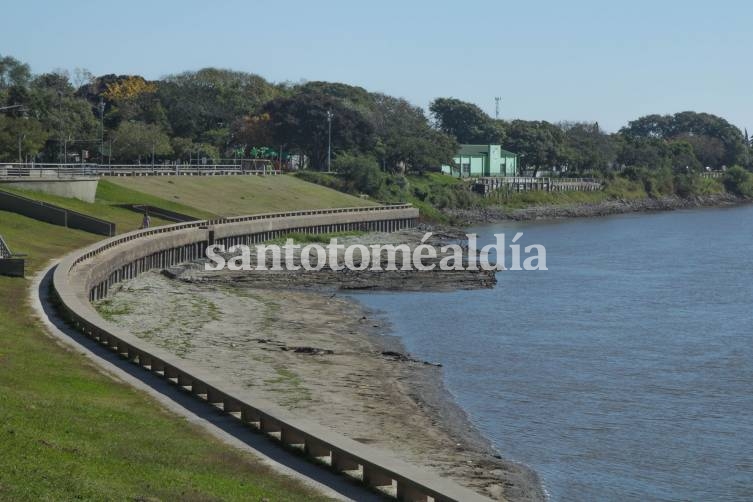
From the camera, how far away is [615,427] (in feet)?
114

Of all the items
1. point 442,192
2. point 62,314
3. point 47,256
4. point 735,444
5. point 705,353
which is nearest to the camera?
point 735,444

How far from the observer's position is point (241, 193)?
4697 inches

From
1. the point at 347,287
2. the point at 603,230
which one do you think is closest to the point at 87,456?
the point at 347,287

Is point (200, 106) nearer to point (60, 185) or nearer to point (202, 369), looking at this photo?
point (60, 185)

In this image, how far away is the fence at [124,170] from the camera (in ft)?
291

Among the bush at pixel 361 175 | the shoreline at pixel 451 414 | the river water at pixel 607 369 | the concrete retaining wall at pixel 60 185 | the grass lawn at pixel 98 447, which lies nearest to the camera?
the grass lawn at pixel 98 447

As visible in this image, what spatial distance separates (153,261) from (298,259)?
1417cm

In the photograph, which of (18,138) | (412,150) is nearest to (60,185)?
(18,138)

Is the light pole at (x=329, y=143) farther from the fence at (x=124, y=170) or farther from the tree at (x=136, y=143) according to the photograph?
the tree at (x=136, y=143)

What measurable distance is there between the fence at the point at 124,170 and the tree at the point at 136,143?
8.45m

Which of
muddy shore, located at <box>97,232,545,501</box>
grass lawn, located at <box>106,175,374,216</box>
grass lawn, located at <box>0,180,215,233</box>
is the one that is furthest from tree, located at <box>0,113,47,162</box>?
muddy shore, located at <box>97,232,545,501</box>

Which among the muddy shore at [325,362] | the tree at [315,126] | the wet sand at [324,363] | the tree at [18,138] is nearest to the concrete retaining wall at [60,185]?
the muddy shore at [325,362]

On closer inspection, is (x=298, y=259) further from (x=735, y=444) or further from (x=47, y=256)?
(x=735, y=444)

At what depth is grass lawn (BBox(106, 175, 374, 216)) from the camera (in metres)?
105
